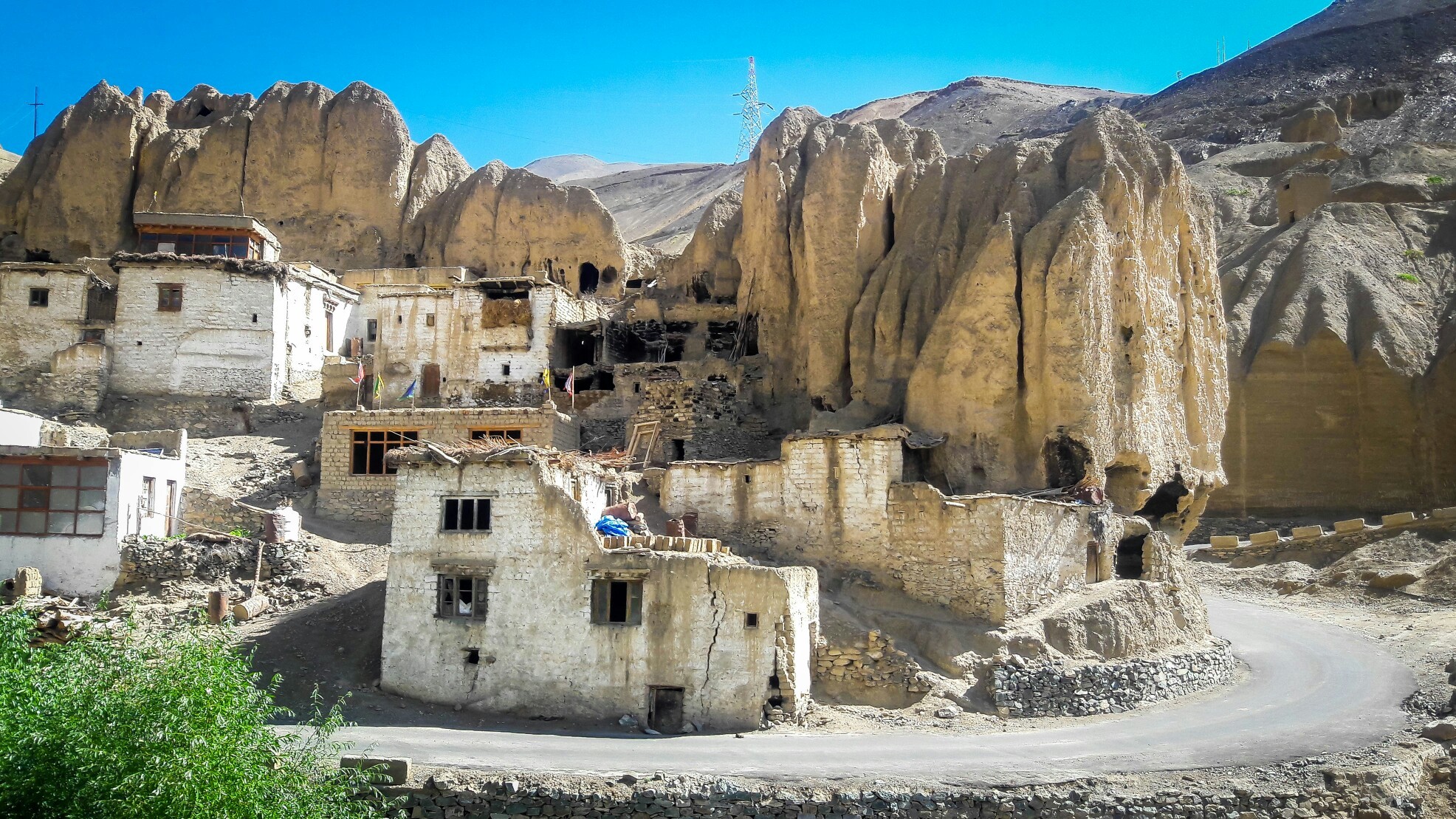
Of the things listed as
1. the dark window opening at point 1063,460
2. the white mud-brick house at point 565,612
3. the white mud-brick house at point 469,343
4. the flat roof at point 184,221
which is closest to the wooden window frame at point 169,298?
the flat roof at point 184,221

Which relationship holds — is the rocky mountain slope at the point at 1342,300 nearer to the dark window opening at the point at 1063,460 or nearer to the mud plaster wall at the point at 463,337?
the dark window opening at the point at 1063,460

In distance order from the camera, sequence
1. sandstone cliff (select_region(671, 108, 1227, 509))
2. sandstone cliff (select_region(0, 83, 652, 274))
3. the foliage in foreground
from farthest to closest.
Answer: sandstone cliff (select_region(0, 83, 652, 274)), sandstone cliff (select_region(671, 108, 1227, 509)), the foliage in foreground

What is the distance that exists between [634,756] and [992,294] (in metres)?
16.8

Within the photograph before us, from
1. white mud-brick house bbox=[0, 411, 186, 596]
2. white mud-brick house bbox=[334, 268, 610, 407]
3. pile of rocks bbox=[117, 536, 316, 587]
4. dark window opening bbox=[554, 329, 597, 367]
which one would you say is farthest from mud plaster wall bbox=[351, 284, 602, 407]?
white mud-brick house bbox=[0, 411, 186, 596]

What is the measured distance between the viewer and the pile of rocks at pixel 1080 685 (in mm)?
26031

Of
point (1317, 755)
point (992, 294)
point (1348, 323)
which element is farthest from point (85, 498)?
point (1348, 323)

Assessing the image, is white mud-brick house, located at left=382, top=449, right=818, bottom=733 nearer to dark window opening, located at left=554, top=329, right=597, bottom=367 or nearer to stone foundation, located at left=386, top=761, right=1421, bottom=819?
stone foundation, located at left=386, top=761, right=1421, bottom=819

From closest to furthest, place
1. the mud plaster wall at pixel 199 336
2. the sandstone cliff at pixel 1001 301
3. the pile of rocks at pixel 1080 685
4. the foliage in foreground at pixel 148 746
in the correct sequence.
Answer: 1. the foliage in foreground at pixel 148 746
2. the pile of rocks at pixel 1080 685
3. the sandstone cliff at pixel 1001 301
4. the mud plaster wall at pixel 199 336

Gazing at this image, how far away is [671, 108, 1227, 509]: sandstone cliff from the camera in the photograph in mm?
31953

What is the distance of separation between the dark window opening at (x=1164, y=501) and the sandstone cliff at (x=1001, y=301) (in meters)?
0.22

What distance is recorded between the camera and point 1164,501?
119 feet

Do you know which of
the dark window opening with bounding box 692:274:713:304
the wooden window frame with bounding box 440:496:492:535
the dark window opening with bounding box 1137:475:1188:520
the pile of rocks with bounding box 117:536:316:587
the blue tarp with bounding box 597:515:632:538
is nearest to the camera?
the wooden window frame with bounding box 440:496:492:535

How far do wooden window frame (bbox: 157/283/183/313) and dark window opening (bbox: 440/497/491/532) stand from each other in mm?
20905

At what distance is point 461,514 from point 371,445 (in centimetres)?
1030
